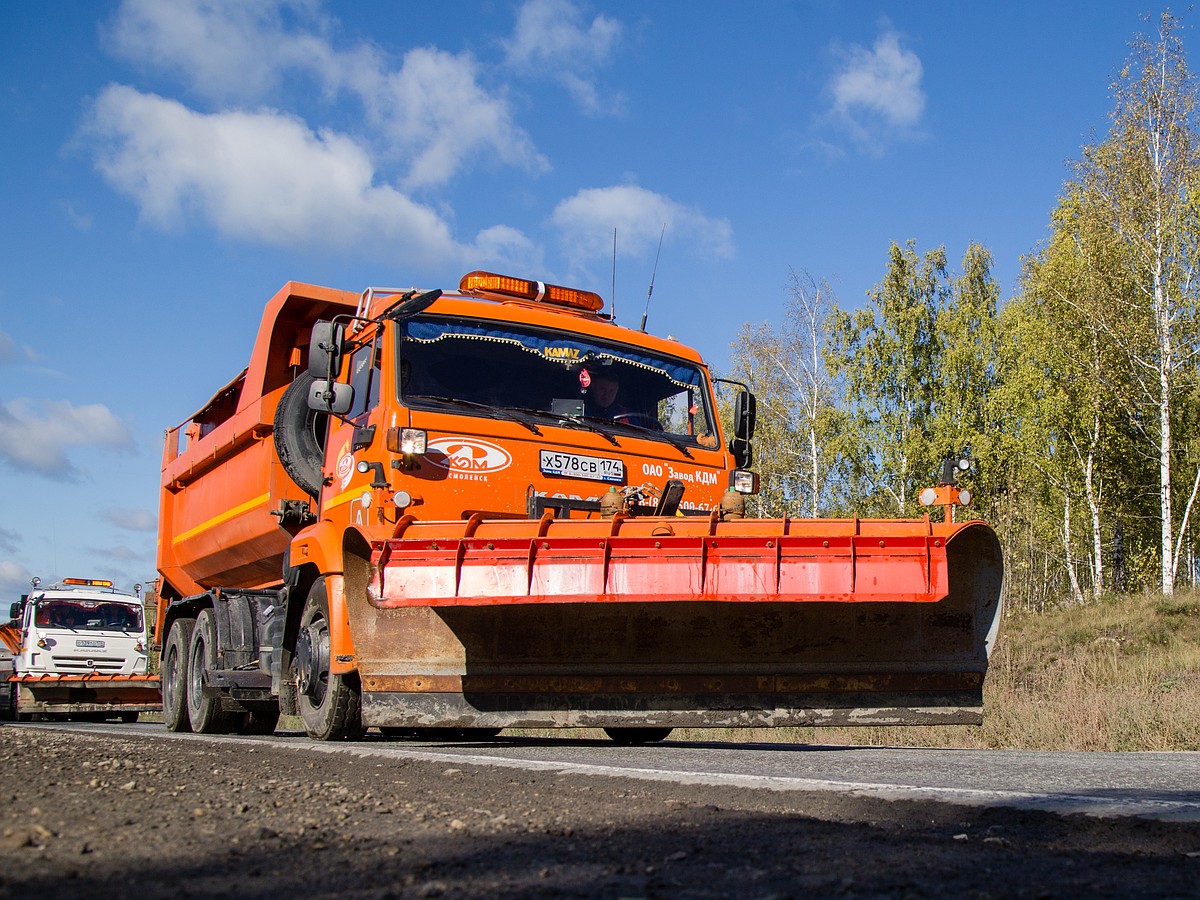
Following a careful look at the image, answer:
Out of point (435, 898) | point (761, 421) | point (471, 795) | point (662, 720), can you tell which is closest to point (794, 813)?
point (471, 795)

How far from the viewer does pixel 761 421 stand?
116 feet

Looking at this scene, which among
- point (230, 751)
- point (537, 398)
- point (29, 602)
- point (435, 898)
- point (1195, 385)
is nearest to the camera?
point (435, 898)

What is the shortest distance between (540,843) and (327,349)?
5.18m

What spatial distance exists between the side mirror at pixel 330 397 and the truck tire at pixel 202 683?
416 centimetres

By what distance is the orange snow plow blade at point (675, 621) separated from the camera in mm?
6477

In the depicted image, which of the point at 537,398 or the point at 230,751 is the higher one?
the point at 537,398

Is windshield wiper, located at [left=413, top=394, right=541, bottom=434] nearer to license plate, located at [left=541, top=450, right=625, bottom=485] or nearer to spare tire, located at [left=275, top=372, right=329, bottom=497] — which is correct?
license plate, located at [left=541, top=450, right=625, bottom=485]

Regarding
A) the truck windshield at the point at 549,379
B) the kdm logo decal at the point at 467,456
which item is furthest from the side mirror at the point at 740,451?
the kdm logo decal at the point at 467,456

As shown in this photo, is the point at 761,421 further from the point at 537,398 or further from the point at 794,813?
the point at 794,813

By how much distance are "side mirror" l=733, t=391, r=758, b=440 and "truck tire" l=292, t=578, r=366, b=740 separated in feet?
11.4

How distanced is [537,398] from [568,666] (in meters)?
2.00

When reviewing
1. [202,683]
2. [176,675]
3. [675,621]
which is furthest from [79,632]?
[675,621]

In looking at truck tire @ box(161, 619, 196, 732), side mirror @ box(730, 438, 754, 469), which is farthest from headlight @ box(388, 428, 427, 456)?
truck tire @ box(161, 619, 196, 732)

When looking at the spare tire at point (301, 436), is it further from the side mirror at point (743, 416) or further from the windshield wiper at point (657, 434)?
the side mirror at point (743, 416)
